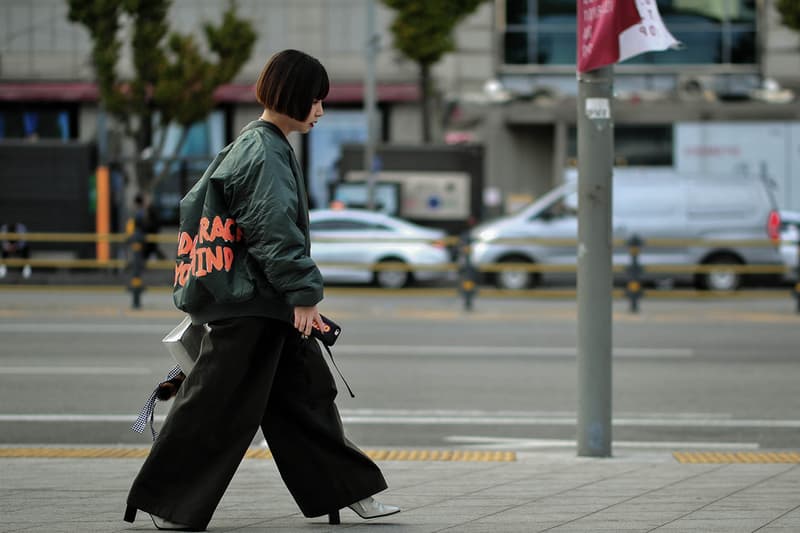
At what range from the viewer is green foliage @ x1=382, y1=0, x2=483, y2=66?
3186 centimetres

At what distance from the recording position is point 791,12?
108ft

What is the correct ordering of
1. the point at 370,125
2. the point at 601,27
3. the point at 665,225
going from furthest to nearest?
1. the point at 370,125
2. the point at 665,225
3. the point at 601,27

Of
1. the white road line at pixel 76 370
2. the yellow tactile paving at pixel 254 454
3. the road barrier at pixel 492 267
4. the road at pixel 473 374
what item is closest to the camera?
the yellow tactile paving at pixel 254 454

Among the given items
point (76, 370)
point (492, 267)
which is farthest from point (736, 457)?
point (492, 267)

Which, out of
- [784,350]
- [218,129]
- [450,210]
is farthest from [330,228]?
[218,129]

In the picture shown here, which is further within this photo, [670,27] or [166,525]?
[670,27]

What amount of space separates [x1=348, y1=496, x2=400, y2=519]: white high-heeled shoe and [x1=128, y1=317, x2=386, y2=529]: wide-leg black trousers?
111 millimetres

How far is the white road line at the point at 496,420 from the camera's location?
30.8ft

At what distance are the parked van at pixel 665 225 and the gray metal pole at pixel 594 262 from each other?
15698 millimetres

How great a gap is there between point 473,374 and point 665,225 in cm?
1293

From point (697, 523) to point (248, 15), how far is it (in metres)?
33.2

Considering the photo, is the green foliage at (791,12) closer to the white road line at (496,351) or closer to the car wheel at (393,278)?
the car wheel at (393,278)

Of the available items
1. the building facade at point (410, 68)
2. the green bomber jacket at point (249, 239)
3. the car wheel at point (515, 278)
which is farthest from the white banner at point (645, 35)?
the building facade at point (410, 68)

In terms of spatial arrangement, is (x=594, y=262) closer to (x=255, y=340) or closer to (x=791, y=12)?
(x=255, y=340)
